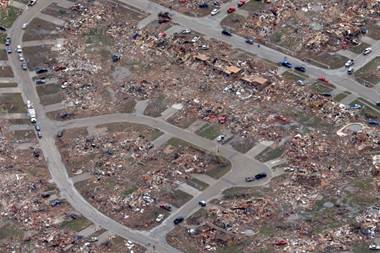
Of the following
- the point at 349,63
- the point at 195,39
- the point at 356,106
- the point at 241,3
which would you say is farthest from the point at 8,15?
the point at 356,106

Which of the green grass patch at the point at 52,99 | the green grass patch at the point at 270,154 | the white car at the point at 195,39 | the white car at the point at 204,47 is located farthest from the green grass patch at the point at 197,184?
the white car at the point at 195,39

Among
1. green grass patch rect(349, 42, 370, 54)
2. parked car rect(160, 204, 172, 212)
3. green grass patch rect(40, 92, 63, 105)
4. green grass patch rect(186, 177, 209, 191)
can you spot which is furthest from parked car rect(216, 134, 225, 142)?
green grass patch rect(349, 42, 370, 54)

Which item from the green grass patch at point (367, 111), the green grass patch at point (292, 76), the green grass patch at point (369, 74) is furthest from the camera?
the green grass patch at point (292, 76)

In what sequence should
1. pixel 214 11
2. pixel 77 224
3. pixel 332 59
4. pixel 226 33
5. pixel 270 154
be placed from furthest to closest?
1. pixel 214 11
2. pixel 226 33
3. pixel 332 59
4. pixel 270 154
5. pixel 77 224

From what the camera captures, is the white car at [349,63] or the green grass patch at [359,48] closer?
the white car at [349,63]

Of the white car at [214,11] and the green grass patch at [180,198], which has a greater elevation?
the white car at [214,11]

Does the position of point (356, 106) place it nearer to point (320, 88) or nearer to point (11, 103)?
point (320, 88)

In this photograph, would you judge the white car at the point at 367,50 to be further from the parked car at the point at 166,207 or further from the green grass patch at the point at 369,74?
the parked car at the point at 166,207
